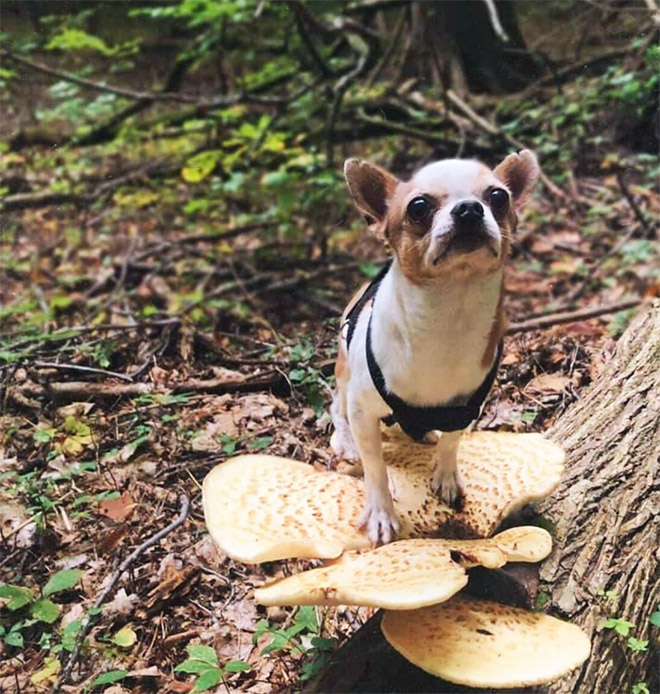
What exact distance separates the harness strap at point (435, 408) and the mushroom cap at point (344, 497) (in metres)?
0.27

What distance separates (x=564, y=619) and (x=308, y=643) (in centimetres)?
73

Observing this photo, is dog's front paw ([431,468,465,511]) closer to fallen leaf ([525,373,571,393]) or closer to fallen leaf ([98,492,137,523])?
fallen leaf ([525,373,571,393])

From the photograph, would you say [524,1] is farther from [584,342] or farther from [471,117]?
[584,342]

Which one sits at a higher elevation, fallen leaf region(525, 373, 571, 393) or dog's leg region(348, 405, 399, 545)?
dog's leg region(348, 405, 399, 545)

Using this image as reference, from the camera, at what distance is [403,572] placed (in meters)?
1.64

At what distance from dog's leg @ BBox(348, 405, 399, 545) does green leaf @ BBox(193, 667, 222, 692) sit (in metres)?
0.54

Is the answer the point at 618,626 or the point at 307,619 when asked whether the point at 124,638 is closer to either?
the point at 307,619

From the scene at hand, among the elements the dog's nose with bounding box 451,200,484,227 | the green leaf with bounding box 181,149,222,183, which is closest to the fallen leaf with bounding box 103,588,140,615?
the dog's nose with bounding box 451,200,484,227

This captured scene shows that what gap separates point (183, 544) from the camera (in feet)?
7.59

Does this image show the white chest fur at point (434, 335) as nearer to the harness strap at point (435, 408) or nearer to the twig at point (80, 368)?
the harness strap at point (435, 408)

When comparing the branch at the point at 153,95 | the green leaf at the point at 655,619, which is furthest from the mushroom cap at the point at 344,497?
the branch at the point at 153,95

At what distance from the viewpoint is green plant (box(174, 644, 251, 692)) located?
1.79m

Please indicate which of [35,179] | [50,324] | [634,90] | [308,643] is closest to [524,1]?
[634,90]

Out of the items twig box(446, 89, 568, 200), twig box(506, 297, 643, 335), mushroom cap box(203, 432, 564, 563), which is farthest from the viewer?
twig box(446, 89, 568, 200)
